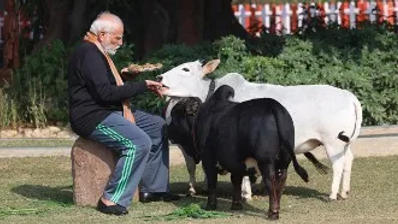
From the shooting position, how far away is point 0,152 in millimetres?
14602

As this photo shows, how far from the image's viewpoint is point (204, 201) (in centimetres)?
1127

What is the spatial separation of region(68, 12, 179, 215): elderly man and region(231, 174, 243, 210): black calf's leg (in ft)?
2.93

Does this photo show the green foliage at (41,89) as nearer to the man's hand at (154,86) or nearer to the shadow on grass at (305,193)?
the shadow on grass at (305,193)

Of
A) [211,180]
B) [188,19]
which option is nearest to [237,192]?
[211,180]

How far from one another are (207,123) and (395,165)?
4.01 meters

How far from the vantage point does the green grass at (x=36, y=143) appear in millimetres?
15286

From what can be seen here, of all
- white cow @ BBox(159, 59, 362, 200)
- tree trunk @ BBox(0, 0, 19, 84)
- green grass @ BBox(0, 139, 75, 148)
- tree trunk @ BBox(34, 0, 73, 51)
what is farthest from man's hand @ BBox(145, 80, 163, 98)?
tree trunk @ BBox(0, 0, 19, 84)

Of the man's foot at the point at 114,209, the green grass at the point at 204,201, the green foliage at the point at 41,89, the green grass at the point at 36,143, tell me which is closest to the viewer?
the green grass at the point at 204,201

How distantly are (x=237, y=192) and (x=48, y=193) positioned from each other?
8.51ft

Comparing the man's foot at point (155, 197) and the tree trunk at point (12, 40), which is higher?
the tree trunk at point (12, 40)

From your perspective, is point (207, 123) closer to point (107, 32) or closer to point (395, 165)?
point (107, 32)

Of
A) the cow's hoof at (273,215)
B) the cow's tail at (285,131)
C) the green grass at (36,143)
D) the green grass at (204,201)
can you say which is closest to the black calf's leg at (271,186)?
the cow's hoof at (273,215)

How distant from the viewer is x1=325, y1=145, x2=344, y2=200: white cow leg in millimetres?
11031

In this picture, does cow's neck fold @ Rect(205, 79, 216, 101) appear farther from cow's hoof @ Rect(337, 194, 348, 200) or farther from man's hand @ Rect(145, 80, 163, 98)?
cow's hoof @ Rect(337, 194, 348, 200)
